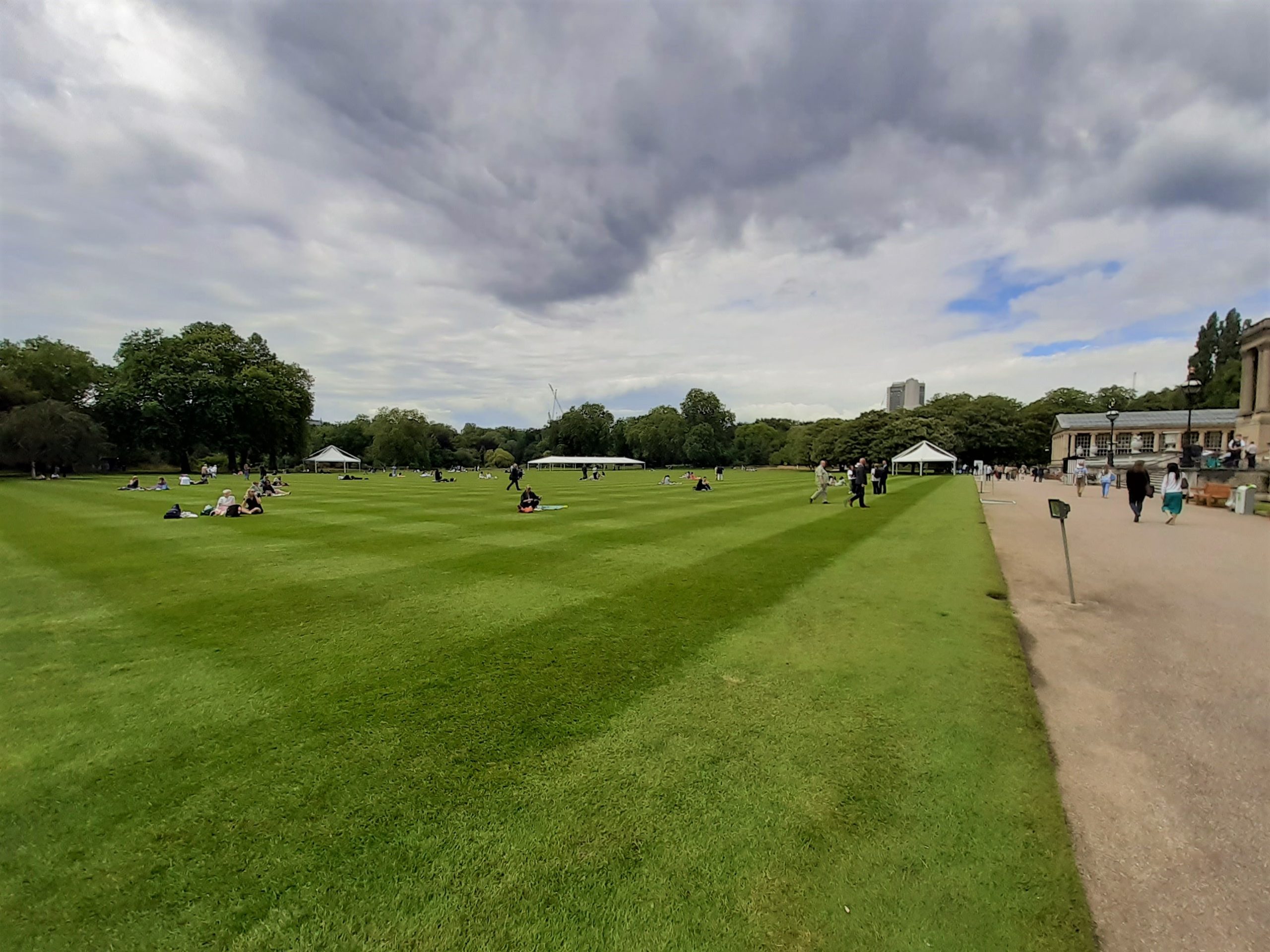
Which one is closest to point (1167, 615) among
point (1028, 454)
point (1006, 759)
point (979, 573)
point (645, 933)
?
point (979, 573)

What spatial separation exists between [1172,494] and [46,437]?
67.8 m

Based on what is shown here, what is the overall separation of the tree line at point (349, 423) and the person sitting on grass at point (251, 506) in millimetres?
39647

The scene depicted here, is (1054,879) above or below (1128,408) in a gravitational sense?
below

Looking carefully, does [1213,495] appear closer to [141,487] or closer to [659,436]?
[141,487]

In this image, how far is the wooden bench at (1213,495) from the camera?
875 inches

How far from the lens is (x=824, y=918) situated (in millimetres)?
2377

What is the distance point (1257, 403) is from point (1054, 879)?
5949 cm

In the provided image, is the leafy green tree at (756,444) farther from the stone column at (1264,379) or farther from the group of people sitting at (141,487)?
the group of people sitting at (141,487)

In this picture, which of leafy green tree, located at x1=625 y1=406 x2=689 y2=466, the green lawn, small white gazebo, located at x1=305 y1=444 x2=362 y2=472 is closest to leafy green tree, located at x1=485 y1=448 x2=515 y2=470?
leafy green tree, located at x1=625 y1=406 x2=689 y2=466

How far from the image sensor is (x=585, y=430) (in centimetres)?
12219

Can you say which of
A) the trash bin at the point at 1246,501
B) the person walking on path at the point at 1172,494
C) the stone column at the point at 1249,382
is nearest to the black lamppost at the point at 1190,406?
the trash bin at the point at 1246,501

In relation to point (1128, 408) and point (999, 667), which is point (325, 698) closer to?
point (999, 667)

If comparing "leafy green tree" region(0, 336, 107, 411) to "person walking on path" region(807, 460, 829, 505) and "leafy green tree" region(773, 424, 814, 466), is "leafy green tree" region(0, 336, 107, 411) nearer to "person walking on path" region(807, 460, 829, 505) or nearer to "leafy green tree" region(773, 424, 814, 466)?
"person walking on path" region(807, 460, 829, 505)

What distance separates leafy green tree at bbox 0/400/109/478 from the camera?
4172cm
